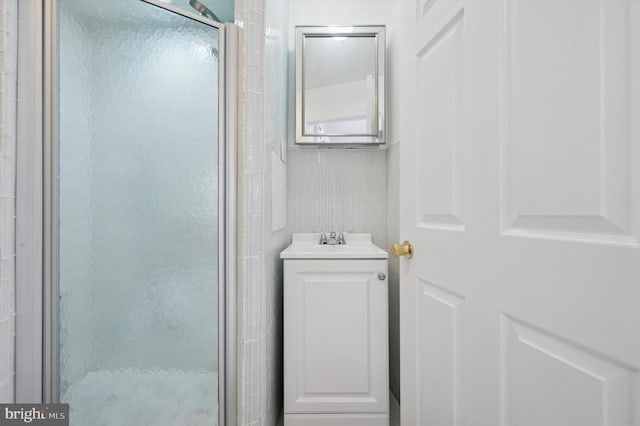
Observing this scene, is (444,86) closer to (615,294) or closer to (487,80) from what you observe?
(487,80)

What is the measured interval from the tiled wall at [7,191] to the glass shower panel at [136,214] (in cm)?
9

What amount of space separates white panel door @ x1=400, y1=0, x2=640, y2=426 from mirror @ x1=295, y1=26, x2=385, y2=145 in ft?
2.98

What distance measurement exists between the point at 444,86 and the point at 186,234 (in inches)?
35.0

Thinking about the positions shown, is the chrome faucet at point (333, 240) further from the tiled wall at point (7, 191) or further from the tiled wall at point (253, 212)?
the tiled wall at point (7, 191)

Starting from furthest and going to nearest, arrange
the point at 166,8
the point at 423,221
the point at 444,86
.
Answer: the point at 166,8
the point at 423,221
the point at 444,86

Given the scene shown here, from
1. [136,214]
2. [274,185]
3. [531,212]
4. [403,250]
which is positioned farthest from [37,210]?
[531,212]

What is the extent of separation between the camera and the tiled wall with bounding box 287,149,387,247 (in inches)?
73.0

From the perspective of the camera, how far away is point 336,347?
4.43ft

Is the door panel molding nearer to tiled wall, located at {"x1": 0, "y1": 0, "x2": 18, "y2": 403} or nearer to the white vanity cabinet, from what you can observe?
the white vanity cabinet

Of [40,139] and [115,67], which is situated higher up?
[115,67]

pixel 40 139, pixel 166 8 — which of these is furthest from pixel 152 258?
pixel 166 8

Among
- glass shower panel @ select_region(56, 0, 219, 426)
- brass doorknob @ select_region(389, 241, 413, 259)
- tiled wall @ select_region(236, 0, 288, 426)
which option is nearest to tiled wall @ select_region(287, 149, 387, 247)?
tiled wall @ select_region(236, 0, 288, 426)

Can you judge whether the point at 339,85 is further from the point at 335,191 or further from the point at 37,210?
the point at 37,210

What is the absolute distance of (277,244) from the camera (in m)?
1.47
